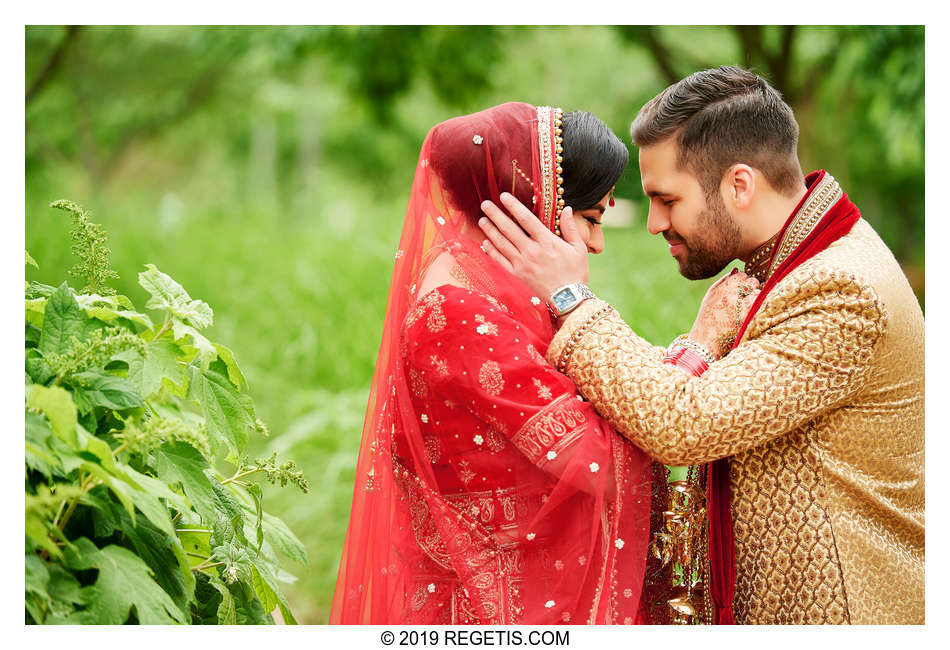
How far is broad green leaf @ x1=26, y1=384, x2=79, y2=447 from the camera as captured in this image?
4.59ft

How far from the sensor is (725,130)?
216cm

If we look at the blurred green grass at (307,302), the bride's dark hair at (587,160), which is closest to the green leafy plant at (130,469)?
the bride's dark hair at (587,160)

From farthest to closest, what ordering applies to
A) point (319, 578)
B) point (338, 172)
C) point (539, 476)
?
point (338, 172), point (319, 578), point (539, 476)

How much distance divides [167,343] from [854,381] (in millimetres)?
1532

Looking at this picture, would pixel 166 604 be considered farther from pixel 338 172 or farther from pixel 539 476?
pixel 338 172

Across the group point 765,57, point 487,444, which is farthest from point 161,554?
point 765,57

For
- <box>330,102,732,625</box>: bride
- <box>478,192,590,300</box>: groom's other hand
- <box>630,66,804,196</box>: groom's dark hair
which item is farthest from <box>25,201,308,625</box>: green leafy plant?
<box>630,66,804,196</box>: groom's dark hair

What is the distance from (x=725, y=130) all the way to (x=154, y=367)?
1502 millimetres

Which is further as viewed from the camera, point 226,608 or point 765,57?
point 765,57

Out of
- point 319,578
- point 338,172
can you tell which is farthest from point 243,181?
point 319,578

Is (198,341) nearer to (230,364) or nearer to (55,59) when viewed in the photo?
(230,364)

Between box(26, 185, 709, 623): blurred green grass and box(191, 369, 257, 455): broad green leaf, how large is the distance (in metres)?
2.44

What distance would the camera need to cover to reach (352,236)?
282 inches

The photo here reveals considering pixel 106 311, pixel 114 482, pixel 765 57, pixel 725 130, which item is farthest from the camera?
pixel 765 57
